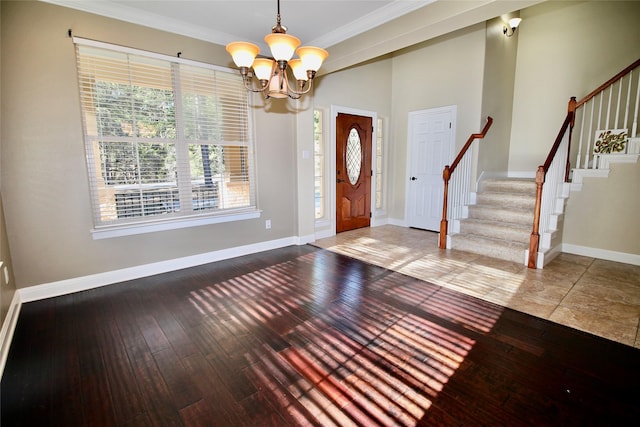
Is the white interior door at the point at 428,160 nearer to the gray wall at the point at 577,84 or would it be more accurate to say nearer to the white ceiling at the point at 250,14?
the gray wall at the point at 577,84

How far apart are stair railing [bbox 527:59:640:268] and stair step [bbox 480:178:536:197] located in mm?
387

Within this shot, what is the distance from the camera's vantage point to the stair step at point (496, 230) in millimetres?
3971

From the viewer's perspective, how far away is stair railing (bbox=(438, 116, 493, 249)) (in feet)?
14.5

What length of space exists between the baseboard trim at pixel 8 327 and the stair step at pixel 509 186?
18.0 ft

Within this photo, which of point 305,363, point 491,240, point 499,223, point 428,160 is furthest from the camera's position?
point 428,160

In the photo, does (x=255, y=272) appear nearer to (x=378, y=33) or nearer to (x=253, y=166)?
(x=253, y=166)

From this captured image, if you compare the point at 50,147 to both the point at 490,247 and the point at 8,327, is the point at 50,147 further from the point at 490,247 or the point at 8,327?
the point at 490,247

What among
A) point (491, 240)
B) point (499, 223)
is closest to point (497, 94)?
point (499, 223)

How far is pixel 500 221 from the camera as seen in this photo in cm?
435

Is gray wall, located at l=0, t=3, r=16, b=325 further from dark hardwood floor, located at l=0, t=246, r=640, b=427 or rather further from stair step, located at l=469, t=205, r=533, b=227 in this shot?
stair step, located at l=469, t=205, r=533, b=227

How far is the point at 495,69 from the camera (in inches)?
186

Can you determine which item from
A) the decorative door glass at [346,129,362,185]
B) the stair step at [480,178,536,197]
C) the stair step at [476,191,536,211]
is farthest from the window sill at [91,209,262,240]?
the stair step at [480,178,536,197]

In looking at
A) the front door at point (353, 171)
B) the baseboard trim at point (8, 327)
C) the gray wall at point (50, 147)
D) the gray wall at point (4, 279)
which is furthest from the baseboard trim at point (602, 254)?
the gray wall at point (4, 279)

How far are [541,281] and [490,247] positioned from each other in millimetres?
852
